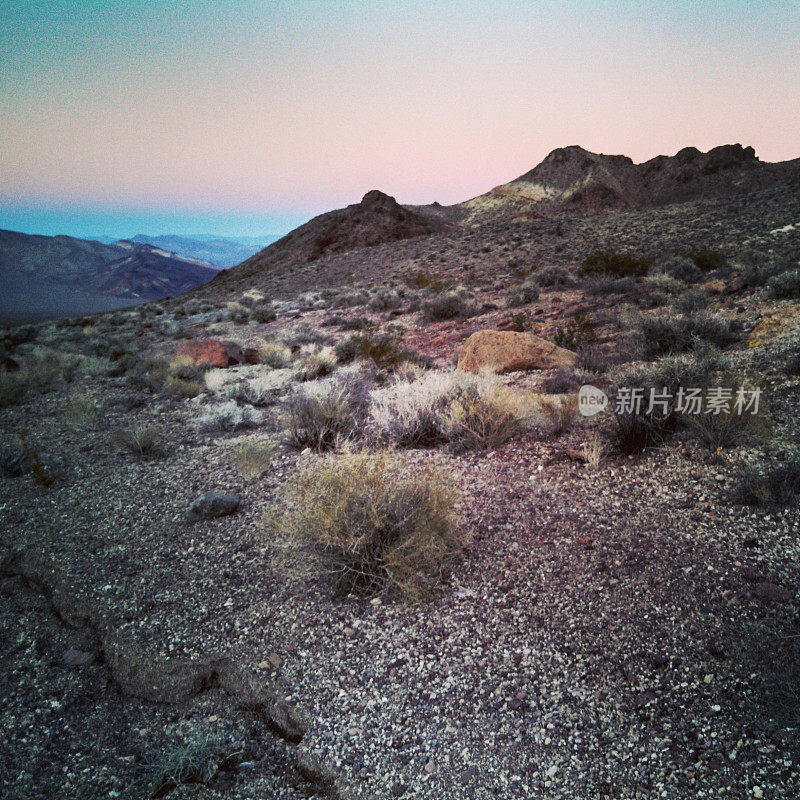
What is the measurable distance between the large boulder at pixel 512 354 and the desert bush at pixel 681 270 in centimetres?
652

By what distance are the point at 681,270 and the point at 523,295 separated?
164 inches

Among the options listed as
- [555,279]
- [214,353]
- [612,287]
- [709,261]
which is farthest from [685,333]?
[214,353]

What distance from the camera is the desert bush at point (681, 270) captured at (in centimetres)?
1214

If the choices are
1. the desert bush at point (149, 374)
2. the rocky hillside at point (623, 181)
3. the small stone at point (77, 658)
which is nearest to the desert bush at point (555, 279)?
the desert bush at point (149, 374)

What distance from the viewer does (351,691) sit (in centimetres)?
268

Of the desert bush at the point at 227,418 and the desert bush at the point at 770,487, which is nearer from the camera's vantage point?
the desert bush at the point at 770,487

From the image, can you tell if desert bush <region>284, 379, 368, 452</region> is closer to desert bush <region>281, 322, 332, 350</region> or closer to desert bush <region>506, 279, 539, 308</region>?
desert bush <region>281, 322, 332, 350</region>

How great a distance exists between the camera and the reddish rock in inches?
465

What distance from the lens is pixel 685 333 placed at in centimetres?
695

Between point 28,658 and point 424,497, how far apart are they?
291cm

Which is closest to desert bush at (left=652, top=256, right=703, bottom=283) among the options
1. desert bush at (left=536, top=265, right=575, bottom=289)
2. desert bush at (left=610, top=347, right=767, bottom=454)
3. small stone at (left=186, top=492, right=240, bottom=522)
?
desert bush at (left=536, top=265, right=575, bottom=289)

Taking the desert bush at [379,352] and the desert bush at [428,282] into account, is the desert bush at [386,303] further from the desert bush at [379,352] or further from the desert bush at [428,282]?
the desert bush at [379,352]

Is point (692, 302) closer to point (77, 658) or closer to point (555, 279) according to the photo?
point (555, 279)

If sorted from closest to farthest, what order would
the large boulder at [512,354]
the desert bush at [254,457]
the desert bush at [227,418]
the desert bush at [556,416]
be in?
the desert bush at [556,416], the desert bush at [254,457], the desert bush at [227,418], the large boulder at [512,354]
